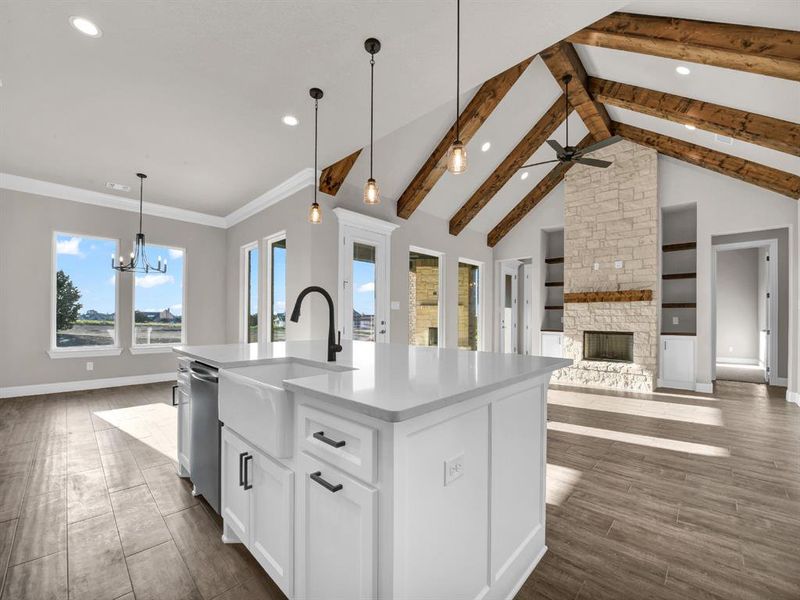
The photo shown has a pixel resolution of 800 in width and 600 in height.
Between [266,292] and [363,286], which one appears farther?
[266,292]

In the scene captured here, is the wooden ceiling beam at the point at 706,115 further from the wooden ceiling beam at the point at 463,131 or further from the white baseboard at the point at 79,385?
the white baseboard at the point at 79,385

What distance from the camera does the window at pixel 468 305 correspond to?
7621 millimetres

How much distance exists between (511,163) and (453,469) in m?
5.95

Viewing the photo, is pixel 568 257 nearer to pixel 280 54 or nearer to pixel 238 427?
pixel 280 54

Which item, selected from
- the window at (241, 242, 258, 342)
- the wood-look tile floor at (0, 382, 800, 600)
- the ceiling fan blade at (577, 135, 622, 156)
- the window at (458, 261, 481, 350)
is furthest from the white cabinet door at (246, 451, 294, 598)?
the window at (458, 261, 481, 350)

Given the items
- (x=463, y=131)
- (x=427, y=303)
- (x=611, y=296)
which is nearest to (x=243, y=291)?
(x=427, y=303)

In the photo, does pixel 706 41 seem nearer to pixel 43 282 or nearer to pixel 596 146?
pixel 596 146

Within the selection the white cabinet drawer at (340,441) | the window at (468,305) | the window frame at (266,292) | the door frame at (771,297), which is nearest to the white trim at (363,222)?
the window frame at (266,292)

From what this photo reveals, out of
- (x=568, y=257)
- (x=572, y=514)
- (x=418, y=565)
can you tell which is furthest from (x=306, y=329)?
(x=568, y=257)

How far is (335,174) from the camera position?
4.68 metres

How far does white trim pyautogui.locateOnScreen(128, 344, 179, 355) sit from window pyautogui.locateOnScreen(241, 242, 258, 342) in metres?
1.13

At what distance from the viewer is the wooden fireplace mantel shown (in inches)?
232

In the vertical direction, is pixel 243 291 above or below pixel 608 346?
above

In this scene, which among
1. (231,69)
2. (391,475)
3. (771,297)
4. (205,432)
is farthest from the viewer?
(771,297)
